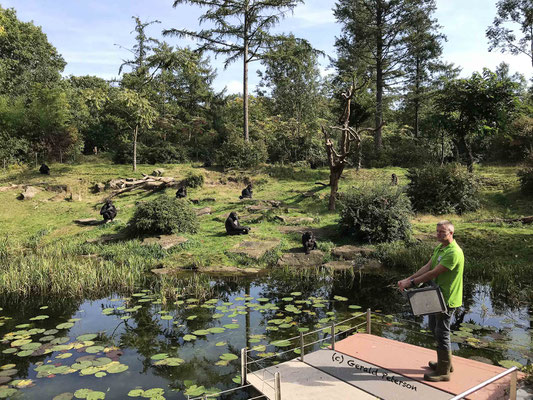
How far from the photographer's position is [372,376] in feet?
12.9

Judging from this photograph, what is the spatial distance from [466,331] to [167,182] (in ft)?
54.1

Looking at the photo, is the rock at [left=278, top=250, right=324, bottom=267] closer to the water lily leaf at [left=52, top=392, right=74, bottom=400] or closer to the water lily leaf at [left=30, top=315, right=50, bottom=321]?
the water lily leaf at [left=30, top=315, right=50, bottom=321]

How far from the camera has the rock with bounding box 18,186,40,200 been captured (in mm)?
16875

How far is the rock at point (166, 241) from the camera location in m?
10.8

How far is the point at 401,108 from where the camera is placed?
1438 inches

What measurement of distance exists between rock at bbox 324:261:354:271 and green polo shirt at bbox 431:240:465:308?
5644 mm

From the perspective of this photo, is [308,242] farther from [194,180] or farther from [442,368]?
[194,180]

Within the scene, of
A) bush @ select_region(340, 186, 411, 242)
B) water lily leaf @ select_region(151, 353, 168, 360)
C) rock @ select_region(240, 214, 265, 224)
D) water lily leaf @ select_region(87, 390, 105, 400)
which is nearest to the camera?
water lily leaf @ select_region(87, 390, 105, 400)

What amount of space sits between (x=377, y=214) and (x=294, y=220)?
147 inches

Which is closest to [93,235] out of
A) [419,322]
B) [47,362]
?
[47,362]

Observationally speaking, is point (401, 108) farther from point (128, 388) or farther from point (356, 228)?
point (128, 388)

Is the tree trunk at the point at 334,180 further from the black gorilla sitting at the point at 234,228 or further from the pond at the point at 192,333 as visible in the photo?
the pond at the point at 192,333

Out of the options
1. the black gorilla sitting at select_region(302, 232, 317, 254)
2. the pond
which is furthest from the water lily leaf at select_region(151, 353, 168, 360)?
the black gorilla sitting at select_region(302, 232, 317, 254)

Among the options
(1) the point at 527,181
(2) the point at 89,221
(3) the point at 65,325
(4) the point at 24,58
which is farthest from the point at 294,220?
(4) the point at 24,58
